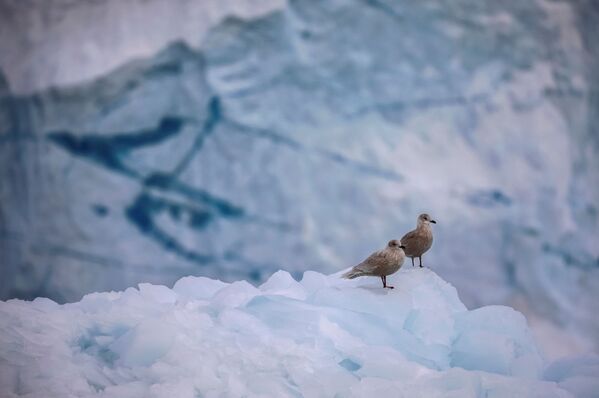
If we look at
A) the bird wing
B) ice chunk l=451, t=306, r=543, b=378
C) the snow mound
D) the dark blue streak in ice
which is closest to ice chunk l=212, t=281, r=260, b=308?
the snow mound

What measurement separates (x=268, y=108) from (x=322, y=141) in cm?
46

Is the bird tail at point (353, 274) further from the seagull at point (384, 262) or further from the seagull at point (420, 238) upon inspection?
the seagull at point (420, 238)

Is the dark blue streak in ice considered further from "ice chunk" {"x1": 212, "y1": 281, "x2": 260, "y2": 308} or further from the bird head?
the bird head

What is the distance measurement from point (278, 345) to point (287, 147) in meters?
3.02

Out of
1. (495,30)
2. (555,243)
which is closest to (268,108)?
(495,30)

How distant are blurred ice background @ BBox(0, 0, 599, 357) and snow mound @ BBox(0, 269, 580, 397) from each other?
8.12 feet

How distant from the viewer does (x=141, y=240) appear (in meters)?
5.46

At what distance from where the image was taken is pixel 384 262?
2.60m

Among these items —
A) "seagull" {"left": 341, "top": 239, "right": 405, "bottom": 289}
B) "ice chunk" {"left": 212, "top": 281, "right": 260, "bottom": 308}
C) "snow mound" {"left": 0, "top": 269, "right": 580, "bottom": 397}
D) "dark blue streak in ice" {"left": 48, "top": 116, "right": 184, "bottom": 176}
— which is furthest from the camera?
"dark blue streak in ice" {"left": 48, "top": 116, "right": 184, "bottom": 176}

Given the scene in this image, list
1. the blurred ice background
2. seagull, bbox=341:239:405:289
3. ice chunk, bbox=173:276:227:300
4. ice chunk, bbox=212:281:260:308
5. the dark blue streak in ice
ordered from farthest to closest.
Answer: the dark blue streak in ice → the blurred ice background → ice chunk, bbox=173:276:227:300 → ice chunk, bbox=212:281:260:308 → seagull, bbox=341:239:405:289

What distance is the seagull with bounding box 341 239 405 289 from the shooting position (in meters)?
2.59

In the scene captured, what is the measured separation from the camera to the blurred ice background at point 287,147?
537cm

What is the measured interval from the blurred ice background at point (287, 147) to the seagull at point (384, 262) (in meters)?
2.69

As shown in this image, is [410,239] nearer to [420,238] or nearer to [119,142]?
[420,238]
